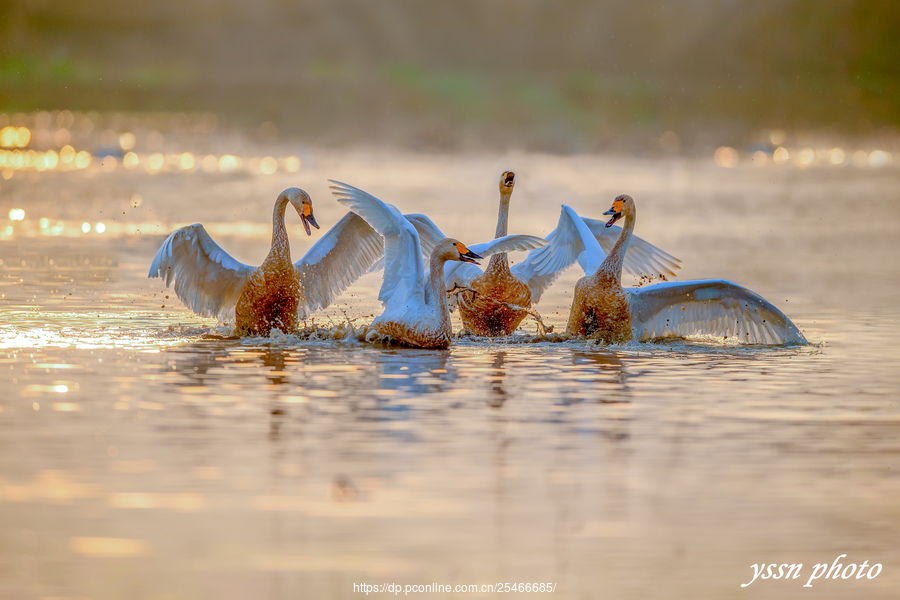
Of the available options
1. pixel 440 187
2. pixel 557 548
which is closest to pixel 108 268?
pixel 557 548

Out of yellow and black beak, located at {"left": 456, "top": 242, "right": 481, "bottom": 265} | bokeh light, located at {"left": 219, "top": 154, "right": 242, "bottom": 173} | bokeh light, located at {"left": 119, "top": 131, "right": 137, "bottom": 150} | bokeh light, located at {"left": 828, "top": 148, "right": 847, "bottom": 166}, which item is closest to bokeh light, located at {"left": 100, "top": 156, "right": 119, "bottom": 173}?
bokeh light, located at {"left": 219, "top": 154, "right": 242, "bottom": 173}

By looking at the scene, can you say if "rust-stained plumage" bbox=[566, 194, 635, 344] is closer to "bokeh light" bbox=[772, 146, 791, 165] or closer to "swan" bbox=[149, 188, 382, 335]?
"swan" bbox=[149, 188, 382, 335]

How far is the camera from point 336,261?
1402 cm

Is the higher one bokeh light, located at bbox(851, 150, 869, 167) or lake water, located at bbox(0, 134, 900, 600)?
bokeh light, located at bbox(851, 150, 869, 167)

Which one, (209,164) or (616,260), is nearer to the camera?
(616,260)

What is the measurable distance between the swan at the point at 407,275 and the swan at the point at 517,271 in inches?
52.7

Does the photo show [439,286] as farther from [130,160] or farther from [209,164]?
[130,160]

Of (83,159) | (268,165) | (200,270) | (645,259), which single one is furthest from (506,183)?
(83,159)

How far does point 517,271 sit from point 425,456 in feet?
21.8

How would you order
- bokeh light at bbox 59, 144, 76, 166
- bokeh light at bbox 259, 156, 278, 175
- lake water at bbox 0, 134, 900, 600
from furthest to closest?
bokeh light at bbox 59, 144, 76, 166 → bokeh light at bbox 259, 156, 278, 175 → lake water at bbox 0, 134, 900, 600

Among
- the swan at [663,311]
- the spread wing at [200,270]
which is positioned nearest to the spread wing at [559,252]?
the swan at [663,311]

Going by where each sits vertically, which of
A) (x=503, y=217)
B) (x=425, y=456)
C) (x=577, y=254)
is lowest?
(x=425, y=456)

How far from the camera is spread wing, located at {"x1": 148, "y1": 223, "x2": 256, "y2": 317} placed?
12781 millimetres

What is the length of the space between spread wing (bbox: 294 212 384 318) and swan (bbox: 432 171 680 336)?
0.70 metres
